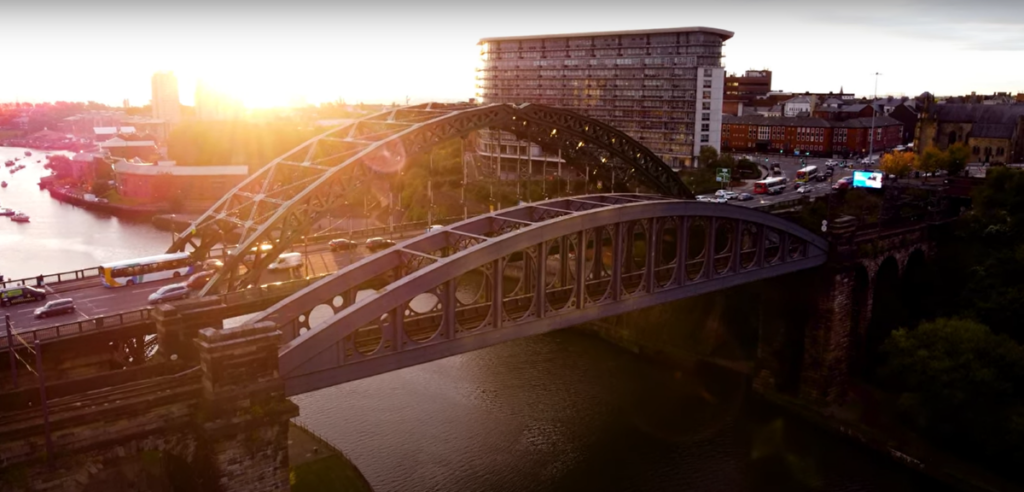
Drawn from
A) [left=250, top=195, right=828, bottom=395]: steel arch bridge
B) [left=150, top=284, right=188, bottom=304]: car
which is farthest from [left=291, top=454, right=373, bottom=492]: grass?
[left=150, top=284, right=188, bottom=304]: car

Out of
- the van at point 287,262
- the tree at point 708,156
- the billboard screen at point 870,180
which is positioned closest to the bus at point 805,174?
the tree at point 708,156

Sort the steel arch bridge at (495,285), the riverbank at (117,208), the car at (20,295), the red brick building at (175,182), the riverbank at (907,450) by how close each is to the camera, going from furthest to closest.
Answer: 1. the red brick building at (175,182)
2. the riverbank at (117,208)
3. the riverbank at (907,450)
4. the car at (20,295)
5. the steel arch bridge at (495,285)

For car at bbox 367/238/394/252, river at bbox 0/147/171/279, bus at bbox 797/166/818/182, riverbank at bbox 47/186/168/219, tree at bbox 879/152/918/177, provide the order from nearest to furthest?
car at bbox 367/238/394/252 → river at bbox 0/147/171/279 → tree at bbox 879/152/918/177 → bus at bbox 797/166/818/182 → riverbank at bbox 47/186/168/219

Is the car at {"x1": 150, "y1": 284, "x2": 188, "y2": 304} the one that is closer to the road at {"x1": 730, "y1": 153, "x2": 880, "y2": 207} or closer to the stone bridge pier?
the stone bridge pier

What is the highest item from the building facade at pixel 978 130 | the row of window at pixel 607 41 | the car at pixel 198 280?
the row of window at pixel 607 41

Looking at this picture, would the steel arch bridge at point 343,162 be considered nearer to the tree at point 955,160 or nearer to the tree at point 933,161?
the tree at point 955,160

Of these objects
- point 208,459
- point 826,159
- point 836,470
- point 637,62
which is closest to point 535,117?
point 836,470

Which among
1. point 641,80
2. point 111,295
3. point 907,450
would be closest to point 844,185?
point 907,450
